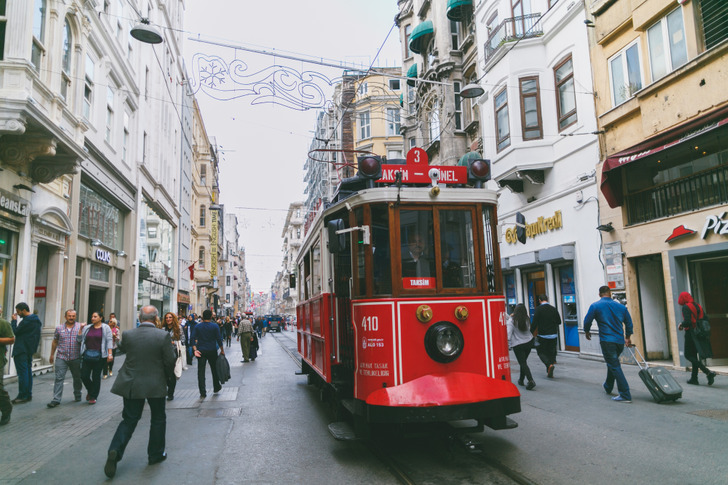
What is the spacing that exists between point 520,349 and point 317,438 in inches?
204

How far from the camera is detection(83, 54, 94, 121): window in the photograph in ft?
55.2

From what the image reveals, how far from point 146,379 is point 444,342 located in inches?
130

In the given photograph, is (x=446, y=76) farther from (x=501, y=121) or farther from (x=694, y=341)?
(x=694, y=341)

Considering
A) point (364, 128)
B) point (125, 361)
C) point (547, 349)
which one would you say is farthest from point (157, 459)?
point (364, 128)

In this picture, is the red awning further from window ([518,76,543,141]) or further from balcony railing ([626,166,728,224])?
window ([518,76,543,141])

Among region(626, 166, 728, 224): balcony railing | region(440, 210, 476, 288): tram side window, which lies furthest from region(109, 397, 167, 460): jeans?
region(626, 166, 728, 224): balcony railing

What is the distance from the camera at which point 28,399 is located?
9750 millimetres

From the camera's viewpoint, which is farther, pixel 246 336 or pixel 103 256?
pixel 103 256

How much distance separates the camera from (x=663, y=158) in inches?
514

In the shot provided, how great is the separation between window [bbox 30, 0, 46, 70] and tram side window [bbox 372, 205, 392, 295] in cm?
1028

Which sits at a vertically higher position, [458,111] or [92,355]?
[458,111]

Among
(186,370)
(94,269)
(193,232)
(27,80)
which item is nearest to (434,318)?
(27,80)

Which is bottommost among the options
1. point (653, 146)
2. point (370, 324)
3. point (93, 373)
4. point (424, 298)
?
point (93, 373)

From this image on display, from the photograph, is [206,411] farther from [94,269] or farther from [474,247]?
[94,269]
